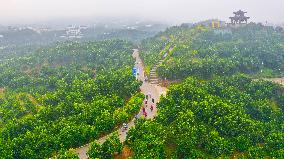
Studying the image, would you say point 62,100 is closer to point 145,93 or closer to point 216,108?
point 145,93

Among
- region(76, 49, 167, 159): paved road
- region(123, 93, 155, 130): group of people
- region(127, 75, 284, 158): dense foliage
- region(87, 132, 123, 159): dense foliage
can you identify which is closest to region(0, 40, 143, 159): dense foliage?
region(123, 93, 155, 130): group of people

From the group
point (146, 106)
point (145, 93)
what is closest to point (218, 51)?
point (145, 93)

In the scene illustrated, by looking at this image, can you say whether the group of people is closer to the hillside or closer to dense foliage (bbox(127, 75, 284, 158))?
the hillside

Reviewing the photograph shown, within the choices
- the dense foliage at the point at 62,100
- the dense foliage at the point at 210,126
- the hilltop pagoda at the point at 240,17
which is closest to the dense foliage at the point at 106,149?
the dense foliage at the point at 210,126

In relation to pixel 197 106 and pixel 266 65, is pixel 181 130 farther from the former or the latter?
pixel 266 65

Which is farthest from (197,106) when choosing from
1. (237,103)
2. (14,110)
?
(14,110)

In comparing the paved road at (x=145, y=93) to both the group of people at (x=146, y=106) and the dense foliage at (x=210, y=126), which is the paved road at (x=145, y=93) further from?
the dense foliage at (x=210, y=126)
